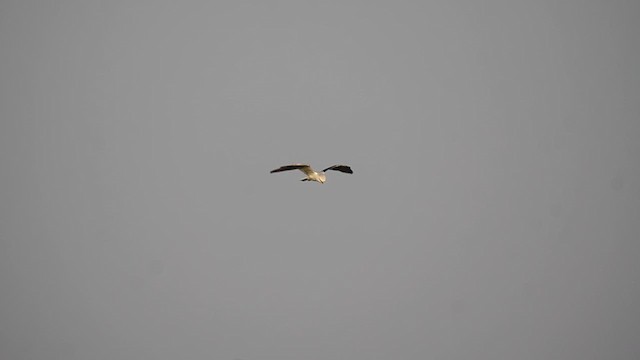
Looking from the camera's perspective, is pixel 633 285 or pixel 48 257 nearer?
pixel 633 285

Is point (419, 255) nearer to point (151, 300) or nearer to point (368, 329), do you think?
point (368, 329)

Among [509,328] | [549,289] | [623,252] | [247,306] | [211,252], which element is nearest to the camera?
[509,328]

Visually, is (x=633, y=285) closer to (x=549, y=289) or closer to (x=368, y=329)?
(x=549, y=289)

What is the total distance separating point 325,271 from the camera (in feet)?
534

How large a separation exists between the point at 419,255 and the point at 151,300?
6366 centimetres

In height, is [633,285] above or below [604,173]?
below

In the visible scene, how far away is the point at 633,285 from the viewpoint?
89688 mm

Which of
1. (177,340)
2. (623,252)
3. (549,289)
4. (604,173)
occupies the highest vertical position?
(604,173)

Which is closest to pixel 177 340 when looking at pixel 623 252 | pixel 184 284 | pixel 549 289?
pixel 184 284

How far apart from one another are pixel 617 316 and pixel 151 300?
88.8 metres

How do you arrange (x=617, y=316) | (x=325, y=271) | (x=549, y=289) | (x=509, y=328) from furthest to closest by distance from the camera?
1. (x=325, y=271)
2. (x=549, y=289)
3. (x=509, y=328)
4. (x=617, y=316)

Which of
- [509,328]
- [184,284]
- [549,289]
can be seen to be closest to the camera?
[509,328]

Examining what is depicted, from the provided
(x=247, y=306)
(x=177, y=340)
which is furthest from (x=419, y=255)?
(x=177, y=340)

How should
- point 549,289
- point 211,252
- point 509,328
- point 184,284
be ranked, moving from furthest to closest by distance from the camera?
1. point 211,252
2. point 184,284
3. point 549,289
4. point 509,328
